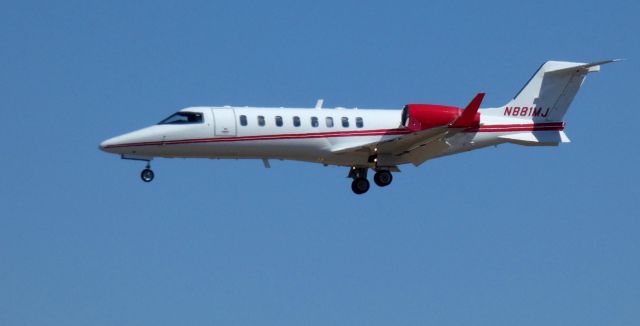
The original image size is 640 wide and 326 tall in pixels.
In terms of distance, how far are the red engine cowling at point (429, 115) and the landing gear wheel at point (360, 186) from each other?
250 centimetres

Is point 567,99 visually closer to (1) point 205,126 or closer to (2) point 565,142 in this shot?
(2) point 565,142

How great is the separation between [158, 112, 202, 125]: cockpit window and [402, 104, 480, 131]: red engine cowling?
19.0 ft

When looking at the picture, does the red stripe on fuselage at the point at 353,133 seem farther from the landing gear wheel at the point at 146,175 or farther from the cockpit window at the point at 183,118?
the landing gear wheel at the point at 146,175

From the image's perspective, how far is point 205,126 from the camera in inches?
1396

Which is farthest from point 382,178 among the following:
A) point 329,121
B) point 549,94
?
point 549,94

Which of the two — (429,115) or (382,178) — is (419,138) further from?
(382,178)

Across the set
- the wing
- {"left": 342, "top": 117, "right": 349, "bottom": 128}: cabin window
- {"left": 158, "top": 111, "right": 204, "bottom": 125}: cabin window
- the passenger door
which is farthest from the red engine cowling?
{"left": 158, "top": 111, "right": 204, "bottom": 125}: cabin window

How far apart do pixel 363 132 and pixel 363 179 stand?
1.70 meters

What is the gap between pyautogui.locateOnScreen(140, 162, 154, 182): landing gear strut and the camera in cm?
3553

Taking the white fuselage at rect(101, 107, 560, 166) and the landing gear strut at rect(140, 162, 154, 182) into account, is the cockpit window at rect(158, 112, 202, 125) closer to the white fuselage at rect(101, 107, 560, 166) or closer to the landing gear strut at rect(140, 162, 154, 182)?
the white fuselage at rect(101, 107, 560, 166)

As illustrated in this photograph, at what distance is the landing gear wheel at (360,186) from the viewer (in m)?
37.8

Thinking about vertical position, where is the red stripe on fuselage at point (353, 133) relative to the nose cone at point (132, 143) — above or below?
above

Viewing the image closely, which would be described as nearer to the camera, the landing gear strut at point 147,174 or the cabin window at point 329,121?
the landing gear strut at point 147,174

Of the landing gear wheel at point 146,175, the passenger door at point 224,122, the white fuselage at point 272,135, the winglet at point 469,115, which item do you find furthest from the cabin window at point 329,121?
the landing gear wheel at point 146,175
